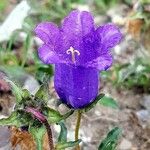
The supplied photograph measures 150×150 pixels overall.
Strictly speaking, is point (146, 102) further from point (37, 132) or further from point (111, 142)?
point (37, 132)

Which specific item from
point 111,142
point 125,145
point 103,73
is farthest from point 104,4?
point 111,142

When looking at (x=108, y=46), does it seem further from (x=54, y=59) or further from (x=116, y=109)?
(x=116, y=109)

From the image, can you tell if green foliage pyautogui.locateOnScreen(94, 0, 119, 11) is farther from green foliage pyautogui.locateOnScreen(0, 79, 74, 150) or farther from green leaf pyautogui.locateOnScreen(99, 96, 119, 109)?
green foliage pyautogui.locateOnScreen(0, 79, 74, 150)

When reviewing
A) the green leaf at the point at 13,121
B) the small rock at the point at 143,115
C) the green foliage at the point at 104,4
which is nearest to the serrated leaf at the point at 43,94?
the green leaf at the point at 13,121

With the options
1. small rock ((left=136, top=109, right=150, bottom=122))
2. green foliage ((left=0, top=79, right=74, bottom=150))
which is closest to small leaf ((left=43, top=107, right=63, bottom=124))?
green foliage ((left=0, top=79, right=74, bottom=150))

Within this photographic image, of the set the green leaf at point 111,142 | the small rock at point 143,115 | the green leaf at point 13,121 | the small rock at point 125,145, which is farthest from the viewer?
the small rock at point 143,115

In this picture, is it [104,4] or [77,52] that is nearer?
[77,52]

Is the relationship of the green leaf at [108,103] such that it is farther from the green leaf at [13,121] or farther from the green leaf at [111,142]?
the green leaf at [13,121]
